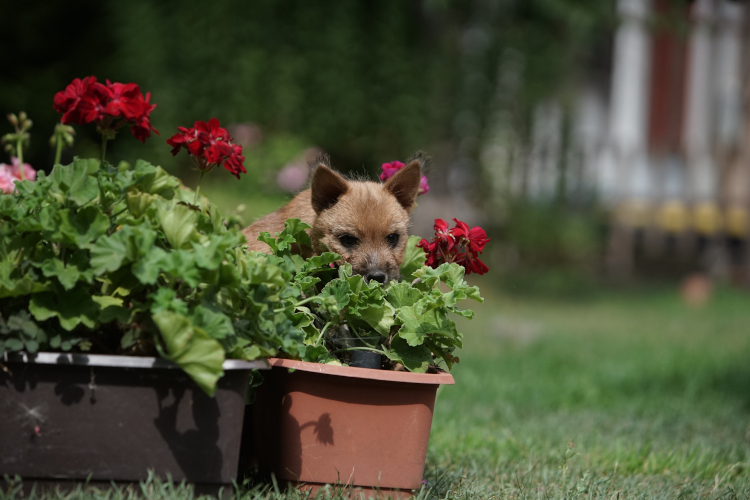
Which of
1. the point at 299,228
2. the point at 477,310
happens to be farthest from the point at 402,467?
the point at 477,310

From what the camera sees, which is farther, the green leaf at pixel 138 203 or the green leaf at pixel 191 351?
the green leaf at pixel 138 203

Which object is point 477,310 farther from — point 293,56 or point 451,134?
point 293,56

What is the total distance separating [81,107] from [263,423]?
4.10ft

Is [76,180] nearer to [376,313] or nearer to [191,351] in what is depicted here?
[191,351]

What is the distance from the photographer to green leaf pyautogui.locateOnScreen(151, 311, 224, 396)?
6.91 ft

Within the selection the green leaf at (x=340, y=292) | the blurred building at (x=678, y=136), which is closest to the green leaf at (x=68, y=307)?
the green leaf at (x=340, y=292)

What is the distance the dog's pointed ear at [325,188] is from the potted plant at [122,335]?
39.2 inches

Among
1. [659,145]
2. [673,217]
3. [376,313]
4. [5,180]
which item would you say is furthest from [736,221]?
[5,180]

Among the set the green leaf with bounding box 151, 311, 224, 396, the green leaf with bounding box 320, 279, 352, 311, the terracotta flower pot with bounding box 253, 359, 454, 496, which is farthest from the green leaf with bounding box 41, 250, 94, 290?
the green leaf with bounding box 320, 279, 352, 311

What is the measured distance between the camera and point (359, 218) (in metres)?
3.45

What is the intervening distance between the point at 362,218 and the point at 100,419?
5.16 ft

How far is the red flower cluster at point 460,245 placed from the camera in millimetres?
2990

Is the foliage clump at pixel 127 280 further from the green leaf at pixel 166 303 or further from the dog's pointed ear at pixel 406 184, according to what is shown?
the dog's pointed ear at pixel 406 184

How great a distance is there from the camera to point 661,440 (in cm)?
423
